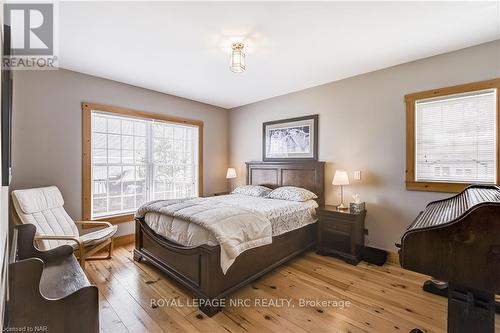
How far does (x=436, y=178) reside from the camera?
274 cm

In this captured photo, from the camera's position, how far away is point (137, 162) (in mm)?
3875

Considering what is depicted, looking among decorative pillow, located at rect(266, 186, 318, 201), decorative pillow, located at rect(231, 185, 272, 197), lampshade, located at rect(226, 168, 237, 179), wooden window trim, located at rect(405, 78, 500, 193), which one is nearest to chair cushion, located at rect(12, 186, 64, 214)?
decorative pillow, located at rect(231, 185, 272, 197)

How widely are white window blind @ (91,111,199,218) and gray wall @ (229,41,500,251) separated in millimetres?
2470

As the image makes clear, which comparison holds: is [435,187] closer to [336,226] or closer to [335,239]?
[336,226]

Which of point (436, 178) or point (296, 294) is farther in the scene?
point (436, 178)

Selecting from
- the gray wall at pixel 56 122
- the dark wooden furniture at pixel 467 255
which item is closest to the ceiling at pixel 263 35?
the gray wall at pixel 56 122

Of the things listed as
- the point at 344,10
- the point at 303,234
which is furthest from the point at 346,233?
the point at 344,10

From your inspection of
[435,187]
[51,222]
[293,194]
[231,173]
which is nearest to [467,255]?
[435,187]

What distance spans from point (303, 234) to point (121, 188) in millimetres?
2931

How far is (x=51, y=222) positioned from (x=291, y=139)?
3.59 m

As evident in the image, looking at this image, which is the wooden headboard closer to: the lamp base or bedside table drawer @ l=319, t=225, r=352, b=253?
the lamp base

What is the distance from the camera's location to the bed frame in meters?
2.03

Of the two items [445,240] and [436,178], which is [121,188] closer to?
[445,240]

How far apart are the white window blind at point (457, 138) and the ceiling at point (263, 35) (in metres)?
0.63
